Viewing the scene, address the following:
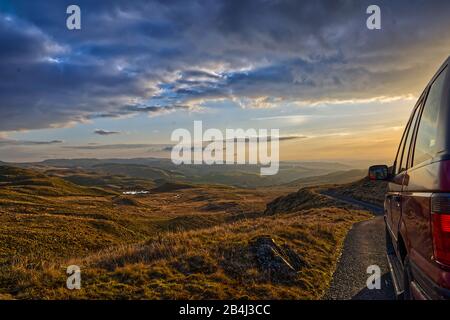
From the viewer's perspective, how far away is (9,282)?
8.45 m

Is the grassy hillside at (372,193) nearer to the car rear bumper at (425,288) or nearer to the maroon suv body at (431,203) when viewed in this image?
the maroon suv body at (431,203)

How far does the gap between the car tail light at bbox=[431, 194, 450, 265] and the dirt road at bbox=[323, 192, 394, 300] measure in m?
5.44

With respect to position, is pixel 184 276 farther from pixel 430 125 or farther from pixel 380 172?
pixel 430 125

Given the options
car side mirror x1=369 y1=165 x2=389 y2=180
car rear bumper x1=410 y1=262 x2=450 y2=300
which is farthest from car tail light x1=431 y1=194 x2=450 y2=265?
car side mirror x1=369 y1=165 x2=389 y2=180

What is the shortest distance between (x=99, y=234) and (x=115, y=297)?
29257 millimetres

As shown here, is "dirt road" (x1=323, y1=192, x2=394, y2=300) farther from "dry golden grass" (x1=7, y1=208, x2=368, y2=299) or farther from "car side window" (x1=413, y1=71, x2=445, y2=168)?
"car side window" (x1=413, y1=71, x2=445, y2=168)

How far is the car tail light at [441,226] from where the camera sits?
322cm

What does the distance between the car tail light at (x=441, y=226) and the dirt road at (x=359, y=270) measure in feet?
17.8

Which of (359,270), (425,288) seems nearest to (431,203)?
(425,288)

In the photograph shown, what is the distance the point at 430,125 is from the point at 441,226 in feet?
5.30
